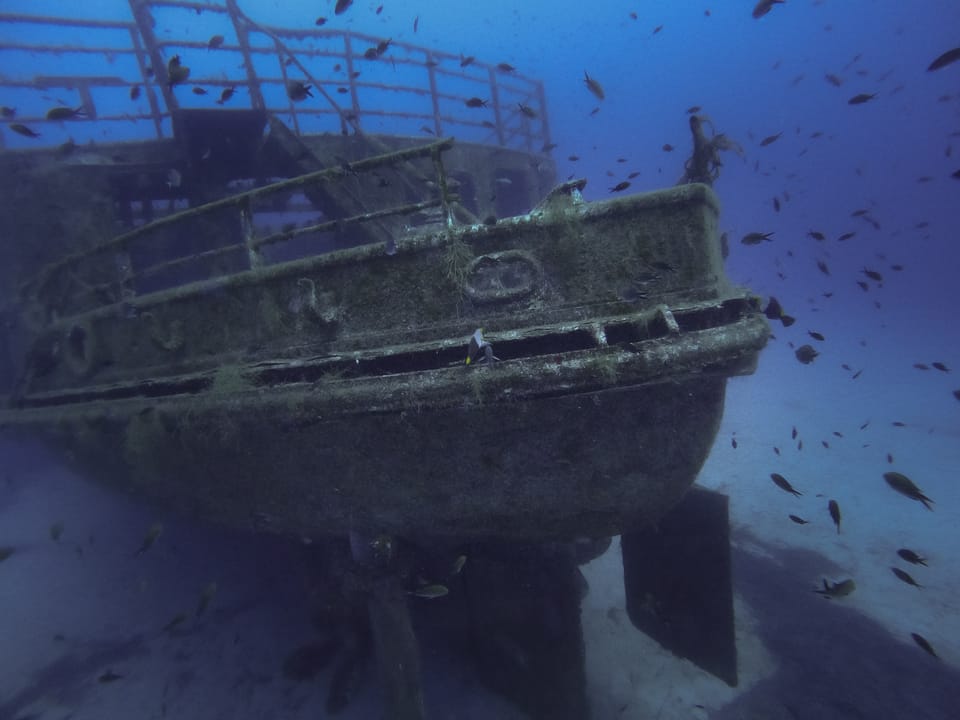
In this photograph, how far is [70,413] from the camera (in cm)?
463

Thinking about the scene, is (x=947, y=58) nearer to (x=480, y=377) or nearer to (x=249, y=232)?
(x=480, y=377)

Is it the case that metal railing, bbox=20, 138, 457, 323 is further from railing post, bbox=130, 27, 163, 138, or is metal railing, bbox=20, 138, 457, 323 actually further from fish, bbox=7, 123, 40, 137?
railing post, bbox=130, 27, 163, 138

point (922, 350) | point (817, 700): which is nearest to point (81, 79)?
point (817, 700)

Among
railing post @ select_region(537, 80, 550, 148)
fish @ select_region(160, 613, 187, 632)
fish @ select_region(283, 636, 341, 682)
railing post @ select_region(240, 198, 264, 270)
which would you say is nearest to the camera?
railing post @ select_region(240, 198, 264, 270)

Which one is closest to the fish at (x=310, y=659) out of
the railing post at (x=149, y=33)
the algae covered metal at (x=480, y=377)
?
the algae covered metal at (x=480, y=377)

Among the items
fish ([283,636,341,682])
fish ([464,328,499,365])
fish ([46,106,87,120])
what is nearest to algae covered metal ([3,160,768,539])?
fish ([464,328,499,365])

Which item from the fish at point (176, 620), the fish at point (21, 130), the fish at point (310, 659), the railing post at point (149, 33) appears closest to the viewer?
the fish at point (176, 620)

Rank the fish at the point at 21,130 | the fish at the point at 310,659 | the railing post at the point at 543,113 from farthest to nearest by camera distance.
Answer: the railing post at the point at 543,113
the fish at the point at 21,130
the fish at the point at 310,659

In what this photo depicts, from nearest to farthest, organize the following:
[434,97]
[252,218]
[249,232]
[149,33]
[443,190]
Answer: [443,190] < [252,218] < [249,232] < [149,33] < [434,97]

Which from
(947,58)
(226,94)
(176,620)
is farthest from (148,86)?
(947,58)

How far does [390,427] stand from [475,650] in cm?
298

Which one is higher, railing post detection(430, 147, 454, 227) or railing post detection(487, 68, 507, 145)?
railing post detection(487, 68, 507, 145)

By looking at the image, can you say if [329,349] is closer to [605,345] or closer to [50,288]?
[605,345]

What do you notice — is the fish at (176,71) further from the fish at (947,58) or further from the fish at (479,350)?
the fish at (947,58)
